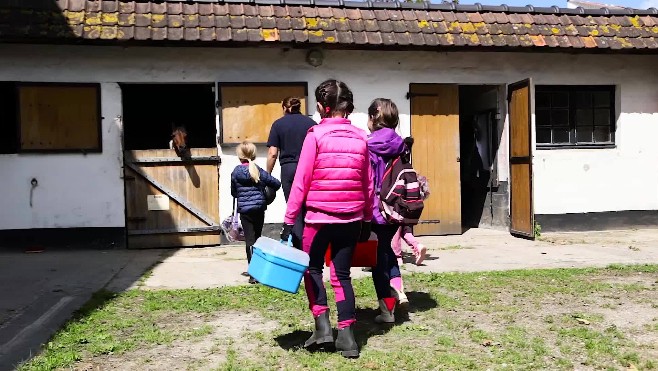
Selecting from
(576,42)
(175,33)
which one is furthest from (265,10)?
(576,42)

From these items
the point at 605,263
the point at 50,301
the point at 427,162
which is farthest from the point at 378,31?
the point at 50,301

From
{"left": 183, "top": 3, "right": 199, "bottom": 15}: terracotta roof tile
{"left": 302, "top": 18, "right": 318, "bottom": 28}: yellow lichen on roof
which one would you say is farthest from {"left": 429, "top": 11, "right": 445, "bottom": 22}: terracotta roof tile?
{"left": 183, "top": 3, "right": 199, "bottom": 15}: terracotta roof tile

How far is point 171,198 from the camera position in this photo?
29.8ft

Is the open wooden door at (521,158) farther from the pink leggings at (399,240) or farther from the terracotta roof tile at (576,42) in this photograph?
the pink leggings at (399,240)

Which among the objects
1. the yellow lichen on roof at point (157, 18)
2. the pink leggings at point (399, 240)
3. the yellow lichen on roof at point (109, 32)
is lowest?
the pink leggings at point (399, 240)

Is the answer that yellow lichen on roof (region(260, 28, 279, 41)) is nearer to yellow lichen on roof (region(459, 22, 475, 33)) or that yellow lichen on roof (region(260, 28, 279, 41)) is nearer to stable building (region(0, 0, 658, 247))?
stable building (region(0, 0, 658, 247))

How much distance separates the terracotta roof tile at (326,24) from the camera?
8352 millimetres

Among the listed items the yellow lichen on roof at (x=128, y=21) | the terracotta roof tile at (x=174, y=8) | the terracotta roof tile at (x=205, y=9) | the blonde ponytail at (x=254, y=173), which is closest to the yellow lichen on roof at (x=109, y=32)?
the yellow lichen on roof at (x=128, y=21)

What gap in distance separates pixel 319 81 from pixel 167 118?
4.24 metres

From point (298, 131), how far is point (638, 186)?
7.13m

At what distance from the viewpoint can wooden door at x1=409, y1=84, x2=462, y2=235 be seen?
990 centimetres

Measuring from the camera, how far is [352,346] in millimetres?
3926

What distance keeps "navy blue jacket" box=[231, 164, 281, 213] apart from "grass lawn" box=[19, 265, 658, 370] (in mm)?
800

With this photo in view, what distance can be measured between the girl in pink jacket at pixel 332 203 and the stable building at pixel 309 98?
199 inches
